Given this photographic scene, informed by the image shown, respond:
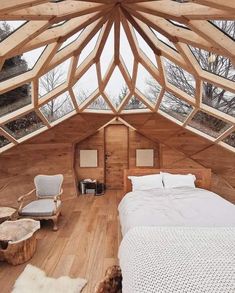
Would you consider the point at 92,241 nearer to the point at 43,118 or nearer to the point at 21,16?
the point at 43,118

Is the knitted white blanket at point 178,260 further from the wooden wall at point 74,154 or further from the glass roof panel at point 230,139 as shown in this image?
the wooden wall at point 74,154

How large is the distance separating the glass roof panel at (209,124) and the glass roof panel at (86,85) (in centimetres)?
211

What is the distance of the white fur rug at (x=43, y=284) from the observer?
269cm

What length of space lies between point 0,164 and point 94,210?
2.27 meters

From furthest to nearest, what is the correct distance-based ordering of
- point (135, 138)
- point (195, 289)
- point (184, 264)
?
point (135, 138) → point (184, 264) → point (195, 289)

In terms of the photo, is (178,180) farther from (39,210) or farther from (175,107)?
(39,210)

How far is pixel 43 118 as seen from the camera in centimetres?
498

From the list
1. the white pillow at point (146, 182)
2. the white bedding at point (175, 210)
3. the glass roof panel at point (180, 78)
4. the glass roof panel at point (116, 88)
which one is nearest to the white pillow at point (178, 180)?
the white pillow at point (146, 182)

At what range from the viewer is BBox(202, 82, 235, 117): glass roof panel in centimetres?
381

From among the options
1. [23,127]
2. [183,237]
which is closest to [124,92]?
[23,127]

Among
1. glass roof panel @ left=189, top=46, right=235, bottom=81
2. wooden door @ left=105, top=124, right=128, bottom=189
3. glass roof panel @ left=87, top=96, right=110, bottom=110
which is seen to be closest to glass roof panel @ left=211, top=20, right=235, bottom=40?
glass roof panel @ left=189, top=46, right=235, bottom=81

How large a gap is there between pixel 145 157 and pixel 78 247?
392cm

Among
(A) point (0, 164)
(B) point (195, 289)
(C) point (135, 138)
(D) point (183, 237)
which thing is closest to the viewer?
(B) point (195, 289)

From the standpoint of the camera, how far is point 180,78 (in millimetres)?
4098
